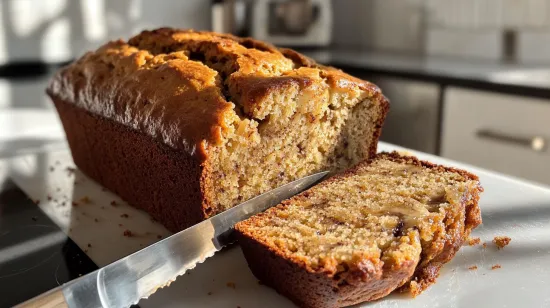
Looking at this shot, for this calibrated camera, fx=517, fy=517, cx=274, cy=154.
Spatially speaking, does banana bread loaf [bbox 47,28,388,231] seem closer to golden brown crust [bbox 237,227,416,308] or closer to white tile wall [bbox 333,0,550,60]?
golden brown crust [bbox 237,227,416,308]

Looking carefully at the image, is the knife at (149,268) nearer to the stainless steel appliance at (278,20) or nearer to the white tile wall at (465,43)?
the stainless steel appliance at (278,20)

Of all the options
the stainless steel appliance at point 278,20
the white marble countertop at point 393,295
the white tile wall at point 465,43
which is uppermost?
the stainless steel appliance at point 278,20

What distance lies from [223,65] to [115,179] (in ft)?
2.21

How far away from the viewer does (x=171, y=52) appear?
2.09m

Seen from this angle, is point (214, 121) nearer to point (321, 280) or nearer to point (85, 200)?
point (321, 280)

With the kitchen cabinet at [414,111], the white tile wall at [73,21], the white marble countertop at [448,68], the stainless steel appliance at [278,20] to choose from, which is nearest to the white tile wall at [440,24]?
the white marble countertop at [448,68]

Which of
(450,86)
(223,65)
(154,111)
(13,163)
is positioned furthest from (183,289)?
(450,86)

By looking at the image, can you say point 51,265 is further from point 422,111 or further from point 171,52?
point 422,111

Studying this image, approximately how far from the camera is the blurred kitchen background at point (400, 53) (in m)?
3.05

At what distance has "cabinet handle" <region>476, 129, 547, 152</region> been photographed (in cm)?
296

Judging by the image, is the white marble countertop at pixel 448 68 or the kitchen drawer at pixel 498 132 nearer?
the kitchen drawer at pixel 498 132

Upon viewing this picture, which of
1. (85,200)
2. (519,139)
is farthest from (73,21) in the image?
(519,139)

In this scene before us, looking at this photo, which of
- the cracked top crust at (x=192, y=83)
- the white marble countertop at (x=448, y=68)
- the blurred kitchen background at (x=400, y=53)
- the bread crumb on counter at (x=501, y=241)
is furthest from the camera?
the white marble countertop at (x=448, y=68)

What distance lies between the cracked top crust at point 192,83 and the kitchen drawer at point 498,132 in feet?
5.15
